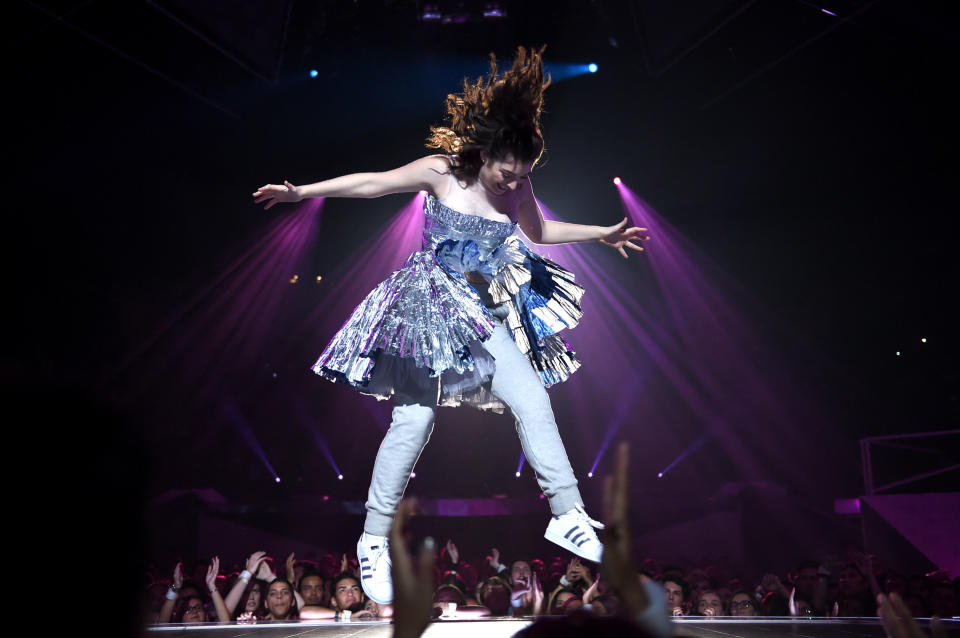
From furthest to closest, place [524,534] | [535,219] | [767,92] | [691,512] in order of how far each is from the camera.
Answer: [691,512]
[524,534]
[767,92]
[535,219]

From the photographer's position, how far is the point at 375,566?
83.5 inches

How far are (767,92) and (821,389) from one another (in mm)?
4480

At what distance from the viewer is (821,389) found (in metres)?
8.98

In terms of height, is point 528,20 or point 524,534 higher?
point 528,20

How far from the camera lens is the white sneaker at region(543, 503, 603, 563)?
77.5 inches

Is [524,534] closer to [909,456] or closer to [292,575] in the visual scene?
[292,575]

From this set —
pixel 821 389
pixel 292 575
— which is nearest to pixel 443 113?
pixel 292 575

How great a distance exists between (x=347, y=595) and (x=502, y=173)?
3342 millimetres

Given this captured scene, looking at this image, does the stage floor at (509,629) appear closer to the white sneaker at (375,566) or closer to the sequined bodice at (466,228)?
the white sneaker at (375,566)

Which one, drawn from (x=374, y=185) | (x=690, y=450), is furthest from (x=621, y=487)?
(x=690, y=450)

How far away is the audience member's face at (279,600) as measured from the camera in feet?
14.3

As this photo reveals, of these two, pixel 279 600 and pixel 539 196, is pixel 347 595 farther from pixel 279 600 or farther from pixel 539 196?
pixel 539 196

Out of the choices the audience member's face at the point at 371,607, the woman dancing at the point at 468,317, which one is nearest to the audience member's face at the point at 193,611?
the audience member's face at the point at 371,607

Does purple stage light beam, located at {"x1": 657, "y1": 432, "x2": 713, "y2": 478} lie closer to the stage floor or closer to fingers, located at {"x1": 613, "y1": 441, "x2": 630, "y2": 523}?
the stage floor
